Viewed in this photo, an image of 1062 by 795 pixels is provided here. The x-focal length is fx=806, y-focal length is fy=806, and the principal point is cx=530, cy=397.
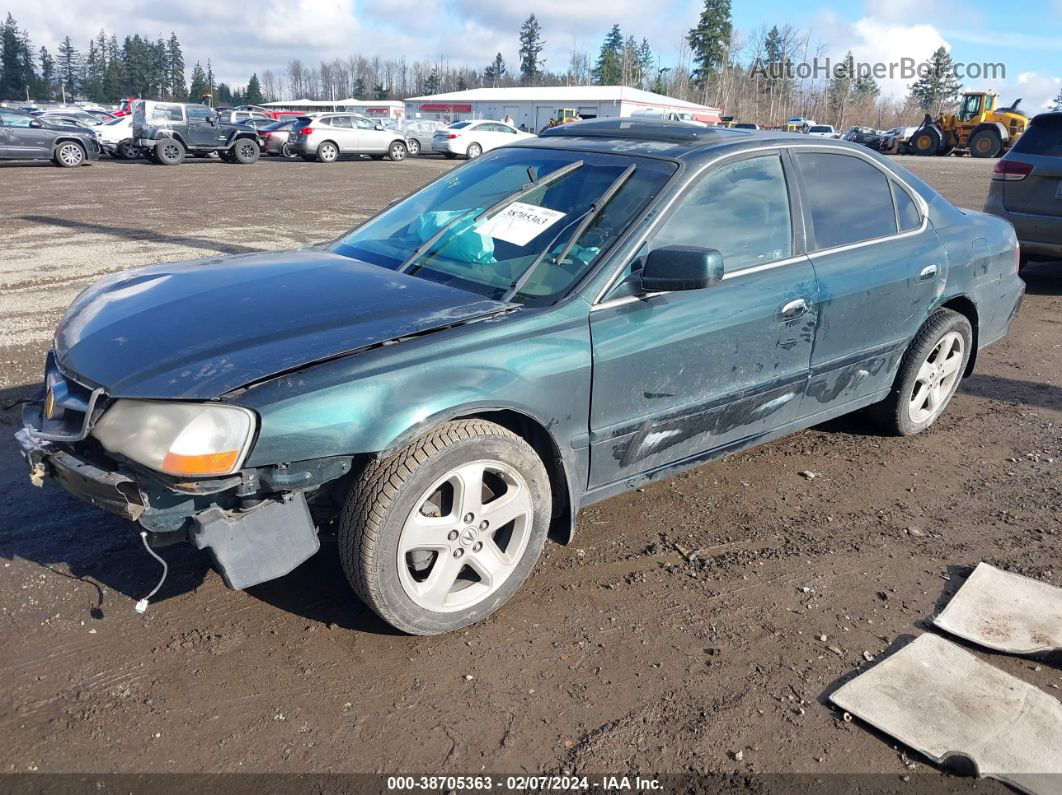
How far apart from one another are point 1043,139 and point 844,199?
558 cm

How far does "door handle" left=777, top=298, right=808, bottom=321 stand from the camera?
3.56m

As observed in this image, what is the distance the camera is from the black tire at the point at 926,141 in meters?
38.5

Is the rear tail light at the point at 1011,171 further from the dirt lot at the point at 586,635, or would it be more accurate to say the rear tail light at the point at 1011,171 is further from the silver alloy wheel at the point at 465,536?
the silver alloy wheel at the point at 465,536

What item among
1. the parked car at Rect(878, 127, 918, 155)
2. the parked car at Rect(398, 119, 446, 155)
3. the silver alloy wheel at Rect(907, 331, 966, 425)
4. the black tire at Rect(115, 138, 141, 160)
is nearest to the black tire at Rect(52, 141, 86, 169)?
the black tire at Rect(115, 138, 141, 160)

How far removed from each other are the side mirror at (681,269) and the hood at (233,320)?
588mm

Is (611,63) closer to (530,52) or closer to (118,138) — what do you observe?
(530,52)

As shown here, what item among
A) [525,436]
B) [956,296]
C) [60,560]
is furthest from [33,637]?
[956,296]

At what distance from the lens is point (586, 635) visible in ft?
9.48

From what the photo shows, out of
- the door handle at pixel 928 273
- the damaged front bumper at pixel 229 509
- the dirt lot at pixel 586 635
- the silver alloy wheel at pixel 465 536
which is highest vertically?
the door handle at pixel 928 273

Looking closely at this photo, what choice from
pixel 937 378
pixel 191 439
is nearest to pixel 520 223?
pixel 191 439

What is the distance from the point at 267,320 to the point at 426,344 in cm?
59

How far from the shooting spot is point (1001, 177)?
26.8 ft

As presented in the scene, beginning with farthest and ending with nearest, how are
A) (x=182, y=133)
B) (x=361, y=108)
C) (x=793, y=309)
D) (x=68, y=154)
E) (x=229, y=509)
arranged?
(x=361, y=108), (x=182, y=133), (x=68, y=154), (x=793, y=309), (x=229, y=509)

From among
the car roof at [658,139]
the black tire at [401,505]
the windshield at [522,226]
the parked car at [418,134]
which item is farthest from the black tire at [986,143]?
the black tire at [401,505]
